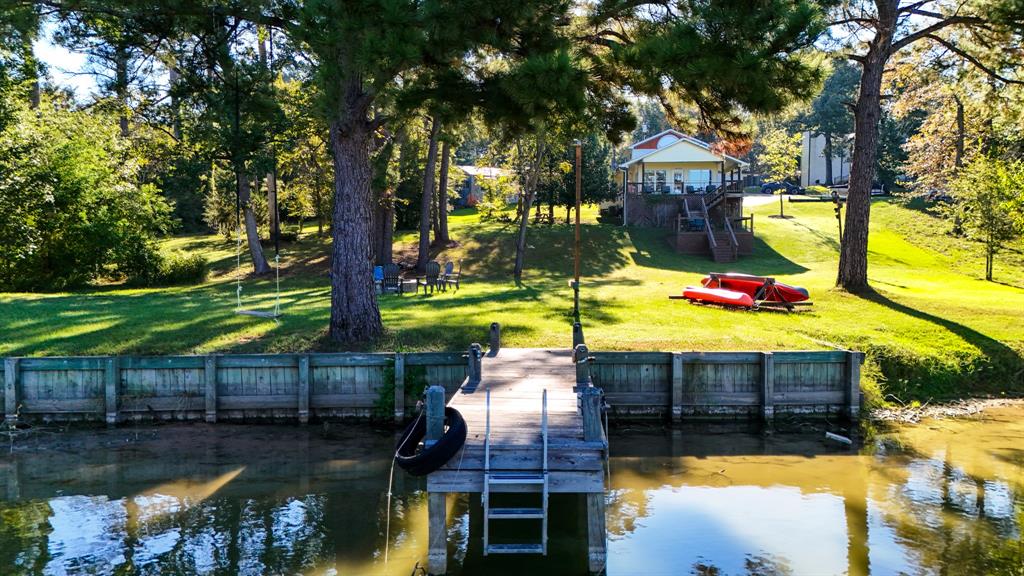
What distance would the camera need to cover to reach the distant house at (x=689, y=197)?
140 feet

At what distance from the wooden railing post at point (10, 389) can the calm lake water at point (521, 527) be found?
0.97 m

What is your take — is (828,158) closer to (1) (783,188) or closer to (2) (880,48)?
(1) (783,188)

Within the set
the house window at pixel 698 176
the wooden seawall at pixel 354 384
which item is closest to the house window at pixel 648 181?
the house window at pixel 698 176

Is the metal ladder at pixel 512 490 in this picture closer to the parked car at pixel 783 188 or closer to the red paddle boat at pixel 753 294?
the red paddle boat at pixel 753 294

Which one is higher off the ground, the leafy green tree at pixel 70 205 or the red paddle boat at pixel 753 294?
the leafy green tree at pixel 70 205

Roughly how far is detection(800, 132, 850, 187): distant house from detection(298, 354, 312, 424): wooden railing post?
2686 inches

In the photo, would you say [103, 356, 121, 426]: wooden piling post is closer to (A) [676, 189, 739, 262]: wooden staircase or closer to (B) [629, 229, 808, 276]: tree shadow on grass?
(B) [629, 229, 808, 276]: tree shadow on grass

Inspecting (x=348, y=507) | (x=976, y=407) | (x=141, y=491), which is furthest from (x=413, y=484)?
(x=976, y=407)

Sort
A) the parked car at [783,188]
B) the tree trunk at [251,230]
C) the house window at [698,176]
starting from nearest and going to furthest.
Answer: the tree trunk at [251,230] → the house window at [698,176] → the parked car at [783,188]

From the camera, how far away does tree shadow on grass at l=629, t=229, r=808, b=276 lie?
3756 centimetres

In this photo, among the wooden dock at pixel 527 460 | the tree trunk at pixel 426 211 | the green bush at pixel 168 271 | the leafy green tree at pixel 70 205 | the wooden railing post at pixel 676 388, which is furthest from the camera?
the tree trunk at pixel 426 211

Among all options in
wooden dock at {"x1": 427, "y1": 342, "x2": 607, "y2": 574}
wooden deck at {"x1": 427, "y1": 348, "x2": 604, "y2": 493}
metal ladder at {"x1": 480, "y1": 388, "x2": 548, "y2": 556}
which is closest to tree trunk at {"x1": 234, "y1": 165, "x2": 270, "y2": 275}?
wooden deck at {"x1": 427, "y1": 348, "x2": 604, "y2": 493}

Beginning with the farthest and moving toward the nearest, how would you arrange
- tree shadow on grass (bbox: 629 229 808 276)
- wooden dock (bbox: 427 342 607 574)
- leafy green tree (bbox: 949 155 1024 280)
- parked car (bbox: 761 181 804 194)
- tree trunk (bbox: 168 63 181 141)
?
parked car (bbox: 761 181 804 194) → tree shadow on grass (bbox: 629 229 808 276) → leafy green tree (bbox: 949 155 1024 280) → tree trunk (bbox: 168 63 181 141) → wooden dock (bbox: 427 342 607 574)

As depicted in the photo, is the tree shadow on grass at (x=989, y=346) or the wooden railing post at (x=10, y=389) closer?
the wooden railing post at (x=10, y=389)
